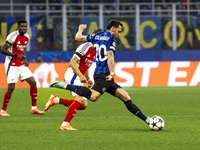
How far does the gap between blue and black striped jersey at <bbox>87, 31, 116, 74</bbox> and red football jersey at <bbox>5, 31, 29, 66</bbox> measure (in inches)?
132

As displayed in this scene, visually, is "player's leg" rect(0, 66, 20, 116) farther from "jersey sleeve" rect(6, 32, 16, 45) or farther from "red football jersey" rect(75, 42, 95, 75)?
"red football jersey" rect(75, 42, 95, 75)

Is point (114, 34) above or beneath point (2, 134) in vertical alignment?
above

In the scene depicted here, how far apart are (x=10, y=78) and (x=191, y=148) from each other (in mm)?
5847

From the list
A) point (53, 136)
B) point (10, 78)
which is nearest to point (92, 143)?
point (53, 136)

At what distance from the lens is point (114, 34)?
838cm

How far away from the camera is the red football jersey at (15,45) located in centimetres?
1133

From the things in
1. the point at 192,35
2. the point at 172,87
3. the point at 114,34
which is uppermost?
the point at 114,34

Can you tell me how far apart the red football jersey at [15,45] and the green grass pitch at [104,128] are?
43.7 inches

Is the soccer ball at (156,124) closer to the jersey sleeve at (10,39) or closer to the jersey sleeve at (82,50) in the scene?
the jersey sleeve at (82,50)

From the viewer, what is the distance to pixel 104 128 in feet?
28.5

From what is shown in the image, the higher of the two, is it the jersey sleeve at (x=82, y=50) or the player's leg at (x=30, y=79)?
the jersey sleeve at (x=82, y=50)

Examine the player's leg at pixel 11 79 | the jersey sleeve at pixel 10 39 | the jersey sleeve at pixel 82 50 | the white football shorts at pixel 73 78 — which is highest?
the jersey sleeve at pixel 82 50

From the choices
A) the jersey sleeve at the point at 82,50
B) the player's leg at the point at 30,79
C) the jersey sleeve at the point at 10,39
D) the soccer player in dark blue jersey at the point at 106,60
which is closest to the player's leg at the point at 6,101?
the player's leg at the point at 30,79

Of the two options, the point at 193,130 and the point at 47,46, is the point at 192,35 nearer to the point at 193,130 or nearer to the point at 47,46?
the point at 47,46
